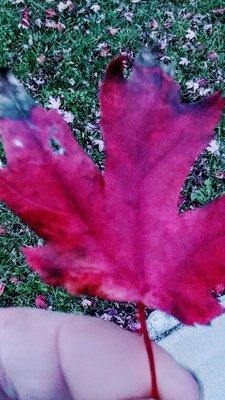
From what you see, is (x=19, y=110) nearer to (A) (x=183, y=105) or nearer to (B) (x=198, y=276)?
(A) (x=183, y=105)

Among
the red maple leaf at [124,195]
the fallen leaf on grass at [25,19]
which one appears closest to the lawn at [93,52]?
the fallen leaf on grass at [25,19]

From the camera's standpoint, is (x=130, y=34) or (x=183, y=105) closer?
(x=183, y=105)

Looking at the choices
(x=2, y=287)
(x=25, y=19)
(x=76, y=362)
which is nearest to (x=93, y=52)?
(x=25, y=19)

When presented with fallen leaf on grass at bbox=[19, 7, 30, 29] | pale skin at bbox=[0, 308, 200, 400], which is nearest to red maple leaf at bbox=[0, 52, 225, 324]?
pale skin at bbox=[0, 308, 200, 400]

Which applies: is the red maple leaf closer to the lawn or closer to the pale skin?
the pale skin

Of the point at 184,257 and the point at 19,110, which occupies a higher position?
the point at 19,110

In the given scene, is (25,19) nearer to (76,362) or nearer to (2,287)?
(2,287)

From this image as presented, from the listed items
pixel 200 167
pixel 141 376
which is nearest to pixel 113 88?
pixel 141 376
